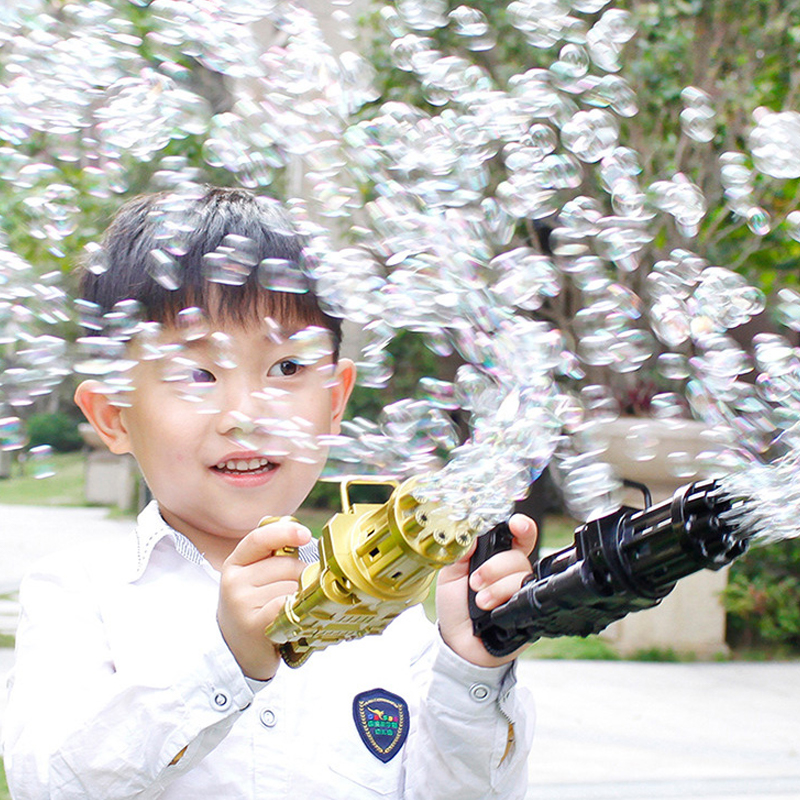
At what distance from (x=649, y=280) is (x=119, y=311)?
504mm

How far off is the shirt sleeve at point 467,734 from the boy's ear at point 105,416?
366mm

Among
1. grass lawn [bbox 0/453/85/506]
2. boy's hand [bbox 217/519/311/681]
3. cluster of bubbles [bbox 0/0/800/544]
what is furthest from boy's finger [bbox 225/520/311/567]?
grass lawn [bbox 0/453/85/506]

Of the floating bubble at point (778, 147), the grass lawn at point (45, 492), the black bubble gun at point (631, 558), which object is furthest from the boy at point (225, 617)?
the grass lawn at point (45, 492)

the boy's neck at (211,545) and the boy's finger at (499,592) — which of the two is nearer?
the boy's finger at (499,592)

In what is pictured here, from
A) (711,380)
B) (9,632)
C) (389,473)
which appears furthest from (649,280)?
(9,632)

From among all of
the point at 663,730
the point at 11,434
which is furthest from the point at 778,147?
the point at 663,730

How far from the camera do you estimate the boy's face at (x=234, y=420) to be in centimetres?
98

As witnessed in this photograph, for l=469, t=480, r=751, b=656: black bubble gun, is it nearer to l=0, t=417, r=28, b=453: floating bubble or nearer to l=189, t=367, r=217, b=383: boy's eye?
l=189, t=367, r=217, b=383: boy's eye

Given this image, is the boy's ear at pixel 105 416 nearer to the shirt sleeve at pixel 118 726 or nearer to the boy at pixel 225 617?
the boy at pixel 225 617

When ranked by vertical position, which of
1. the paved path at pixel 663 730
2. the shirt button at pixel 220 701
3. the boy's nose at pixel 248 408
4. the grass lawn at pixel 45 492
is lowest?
the grass lawn at pixel 45 492

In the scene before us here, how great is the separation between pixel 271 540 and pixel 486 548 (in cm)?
19

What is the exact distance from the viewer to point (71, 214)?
131 cm

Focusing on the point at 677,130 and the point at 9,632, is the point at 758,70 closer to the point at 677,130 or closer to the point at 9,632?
the point at 677,130

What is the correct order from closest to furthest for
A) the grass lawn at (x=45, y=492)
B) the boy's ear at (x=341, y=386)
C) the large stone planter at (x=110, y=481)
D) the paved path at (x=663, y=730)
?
the boy's ear at (x=341, y=386) → the paved path at (x=663, y=730) → the large stone planter at (x=110, y=481) → the grass lawn at (x=45, y=492)
